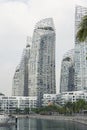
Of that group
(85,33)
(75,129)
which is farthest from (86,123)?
(85,33)

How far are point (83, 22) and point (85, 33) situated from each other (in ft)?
2.95

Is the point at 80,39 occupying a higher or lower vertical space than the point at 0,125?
higher

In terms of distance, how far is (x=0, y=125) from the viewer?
140000 millimetres

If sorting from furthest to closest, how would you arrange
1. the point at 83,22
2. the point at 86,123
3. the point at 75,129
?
the point at 86,123, the point at 75,129, the point at 83,22

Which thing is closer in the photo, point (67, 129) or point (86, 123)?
point (67, 129)

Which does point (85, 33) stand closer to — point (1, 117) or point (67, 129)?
point (67, 129)

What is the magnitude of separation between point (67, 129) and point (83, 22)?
3417 inches

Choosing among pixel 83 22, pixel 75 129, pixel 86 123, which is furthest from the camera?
pixel 86 123

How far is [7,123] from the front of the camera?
463 feet

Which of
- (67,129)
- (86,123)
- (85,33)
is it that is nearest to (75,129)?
(67,129)

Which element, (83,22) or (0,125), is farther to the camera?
(0,125)

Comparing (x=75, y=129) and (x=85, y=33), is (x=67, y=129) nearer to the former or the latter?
(x=75, y=129)

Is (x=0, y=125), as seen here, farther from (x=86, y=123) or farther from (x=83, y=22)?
(x=83, y=22)

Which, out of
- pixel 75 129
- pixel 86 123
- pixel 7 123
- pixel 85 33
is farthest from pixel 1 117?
pixel 85 33
